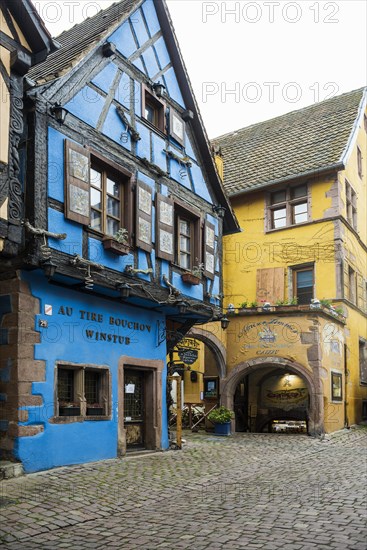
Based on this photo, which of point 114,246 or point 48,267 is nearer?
point 48,267

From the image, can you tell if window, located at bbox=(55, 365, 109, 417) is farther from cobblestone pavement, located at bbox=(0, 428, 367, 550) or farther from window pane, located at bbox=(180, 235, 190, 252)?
window pane, located at bbox=(180, 235, 190, 252)

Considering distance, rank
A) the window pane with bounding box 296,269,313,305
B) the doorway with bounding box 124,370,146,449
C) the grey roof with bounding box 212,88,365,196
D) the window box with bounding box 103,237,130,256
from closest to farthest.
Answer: the window box with bounding box 103,237,130,256 → the doorway with bounding box 124,370,146,449 → the window pane with bounding box 296,269,313,305 → the grey roof with bounding box 212,88,365,196

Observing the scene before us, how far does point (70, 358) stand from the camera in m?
10.9

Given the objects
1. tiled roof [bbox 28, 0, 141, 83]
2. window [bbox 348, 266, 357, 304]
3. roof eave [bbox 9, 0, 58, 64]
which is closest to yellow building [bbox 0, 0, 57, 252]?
roof eave [bbox 9, 0, 58, 64]

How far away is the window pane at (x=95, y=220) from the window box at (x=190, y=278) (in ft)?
9.31

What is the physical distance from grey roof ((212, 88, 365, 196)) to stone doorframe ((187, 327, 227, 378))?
6226mm

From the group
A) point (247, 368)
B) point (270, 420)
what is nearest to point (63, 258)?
point (247, 368)

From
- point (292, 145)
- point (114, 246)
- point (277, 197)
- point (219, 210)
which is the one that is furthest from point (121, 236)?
point (292, 145)

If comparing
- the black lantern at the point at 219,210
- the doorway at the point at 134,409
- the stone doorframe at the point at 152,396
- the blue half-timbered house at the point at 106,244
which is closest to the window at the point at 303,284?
the black lantern at the point at 219,210

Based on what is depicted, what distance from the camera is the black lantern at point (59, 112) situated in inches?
416

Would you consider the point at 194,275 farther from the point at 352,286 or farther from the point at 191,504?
the point at 352,286

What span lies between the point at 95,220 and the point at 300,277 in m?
11.4

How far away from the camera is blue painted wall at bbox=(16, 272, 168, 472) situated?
10000 millimetres

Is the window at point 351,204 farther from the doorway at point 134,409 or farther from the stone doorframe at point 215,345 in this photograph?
the doorway at point 134,409
